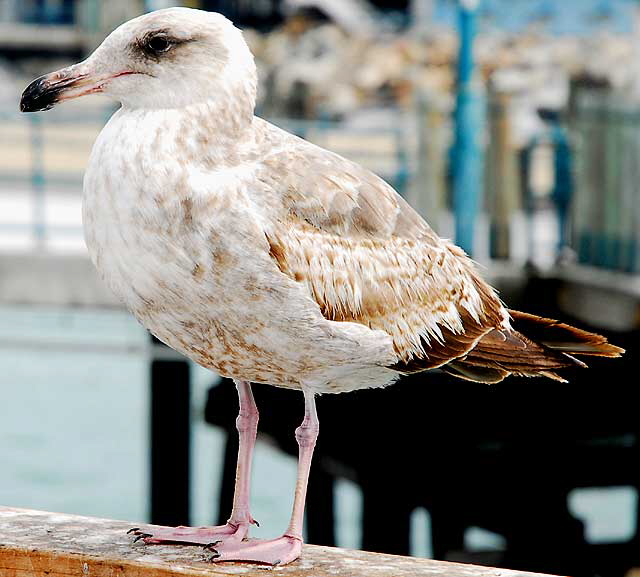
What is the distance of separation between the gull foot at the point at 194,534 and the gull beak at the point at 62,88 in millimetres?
1064

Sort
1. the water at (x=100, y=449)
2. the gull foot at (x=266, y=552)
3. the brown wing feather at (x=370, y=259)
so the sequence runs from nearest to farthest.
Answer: the brown wing feather at (x=370, y=259) → the gull foot at (x=266, y=552) → the water at (x=100, y=449)

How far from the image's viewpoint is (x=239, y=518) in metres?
3.26

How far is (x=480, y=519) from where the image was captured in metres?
9.25

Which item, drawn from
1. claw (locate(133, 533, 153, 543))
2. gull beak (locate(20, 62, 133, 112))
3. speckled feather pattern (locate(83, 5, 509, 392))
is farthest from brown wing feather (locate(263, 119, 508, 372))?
claw (locate(133, 533, 153, 543))

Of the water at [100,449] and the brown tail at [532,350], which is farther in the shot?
the water at [100,449]

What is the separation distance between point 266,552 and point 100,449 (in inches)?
588

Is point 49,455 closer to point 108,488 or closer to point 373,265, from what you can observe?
point 108,488

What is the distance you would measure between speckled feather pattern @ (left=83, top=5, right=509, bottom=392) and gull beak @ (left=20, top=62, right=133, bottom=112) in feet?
0.33

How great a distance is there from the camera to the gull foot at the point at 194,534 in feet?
10.6

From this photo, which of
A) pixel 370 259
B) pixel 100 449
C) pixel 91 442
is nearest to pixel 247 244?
pixel 370 259

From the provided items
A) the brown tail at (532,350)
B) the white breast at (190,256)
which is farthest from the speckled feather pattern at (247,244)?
the brown tail at (532,350)

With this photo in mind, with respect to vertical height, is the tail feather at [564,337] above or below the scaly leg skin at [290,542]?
above

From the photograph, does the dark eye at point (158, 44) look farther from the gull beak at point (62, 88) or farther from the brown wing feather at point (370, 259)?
the brown wing feather at point (370, 259)

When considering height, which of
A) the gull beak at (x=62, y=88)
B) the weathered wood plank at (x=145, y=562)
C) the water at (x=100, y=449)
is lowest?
the water at (x=100, y=449)
